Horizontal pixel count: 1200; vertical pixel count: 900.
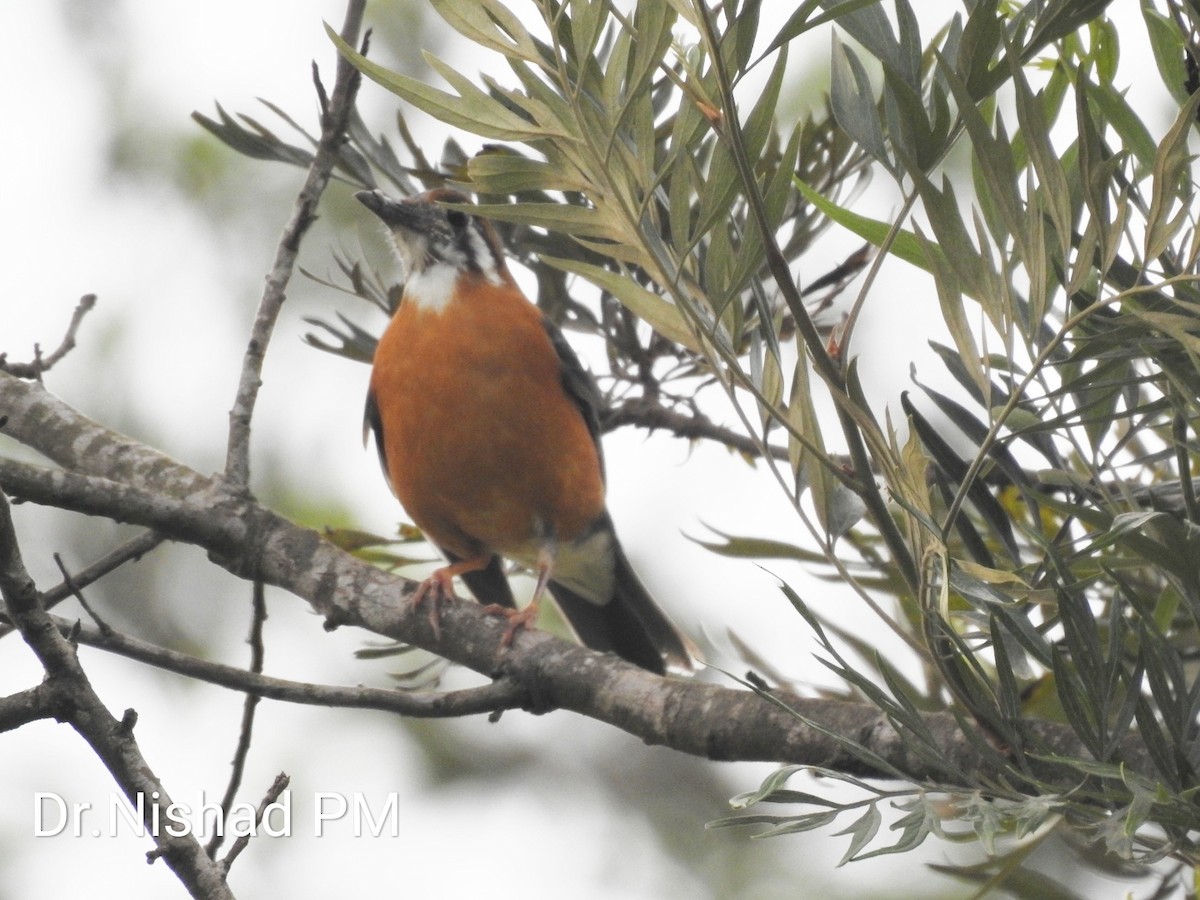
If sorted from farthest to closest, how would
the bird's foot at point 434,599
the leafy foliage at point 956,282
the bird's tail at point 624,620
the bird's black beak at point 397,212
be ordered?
the bird's tail at point 624,620, the bird's black beak at point 397,212, the bird's foot at point 434,599, the leafy foliage at point 956,282

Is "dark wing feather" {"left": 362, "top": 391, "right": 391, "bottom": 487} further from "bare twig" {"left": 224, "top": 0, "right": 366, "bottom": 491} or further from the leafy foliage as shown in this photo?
the leafy foliage

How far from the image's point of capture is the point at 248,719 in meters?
3.05

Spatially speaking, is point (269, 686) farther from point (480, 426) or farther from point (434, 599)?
point (480, 426)

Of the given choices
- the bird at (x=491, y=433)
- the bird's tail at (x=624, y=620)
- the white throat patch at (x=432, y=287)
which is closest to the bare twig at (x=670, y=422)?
the bird at (x=491, y=433)

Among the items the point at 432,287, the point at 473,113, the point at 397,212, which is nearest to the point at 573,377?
the point at 432,287

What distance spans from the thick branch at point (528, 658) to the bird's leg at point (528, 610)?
4cm

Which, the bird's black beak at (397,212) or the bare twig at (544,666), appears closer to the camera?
the bare twig at (544,666)

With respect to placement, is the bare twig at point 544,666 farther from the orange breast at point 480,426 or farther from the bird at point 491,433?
the orange breast at point 480,426

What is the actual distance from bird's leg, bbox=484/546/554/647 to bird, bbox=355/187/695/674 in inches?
0.6

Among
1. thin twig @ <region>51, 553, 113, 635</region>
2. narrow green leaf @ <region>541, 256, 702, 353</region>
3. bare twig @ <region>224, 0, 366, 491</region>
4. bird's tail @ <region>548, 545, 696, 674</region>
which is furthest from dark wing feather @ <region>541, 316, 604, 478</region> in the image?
narrow green leaf @ <region>541, 256, 702, 353</region>

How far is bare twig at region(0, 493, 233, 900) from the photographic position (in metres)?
2.21

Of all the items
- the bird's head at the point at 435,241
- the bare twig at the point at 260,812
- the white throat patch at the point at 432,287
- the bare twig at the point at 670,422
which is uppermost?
the bird's head at the point at 435,241

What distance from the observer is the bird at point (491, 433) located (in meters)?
4.70

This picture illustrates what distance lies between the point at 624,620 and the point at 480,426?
1.23 metres
